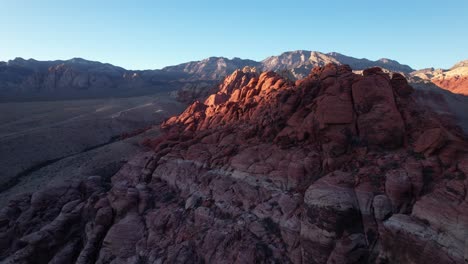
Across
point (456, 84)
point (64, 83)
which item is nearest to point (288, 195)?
point (456, 84)

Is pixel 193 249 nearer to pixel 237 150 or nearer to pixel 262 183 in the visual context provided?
pixel 262 183

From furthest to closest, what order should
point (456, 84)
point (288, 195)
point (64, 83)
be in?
point (64, 83), point (456, 84), point (288, 195)

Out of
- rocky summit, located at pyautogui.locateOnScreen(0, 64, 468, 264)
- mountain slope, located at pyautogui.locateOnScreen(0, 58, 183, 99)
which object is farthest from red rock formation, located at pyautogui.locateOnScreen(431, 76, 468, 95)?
mountain slope, located at pyautogui.locateOnScreen(0, 58, 183, 99)

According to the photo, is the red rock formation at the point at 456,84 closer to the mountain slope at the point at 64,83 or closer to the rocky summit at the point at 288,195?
the rocky summit at the point at 288,195

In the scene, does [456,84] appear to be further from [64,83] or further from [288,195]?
[64,83]

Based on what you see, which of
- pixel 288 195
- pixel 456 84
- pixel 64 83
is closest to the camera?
pixel 288 195

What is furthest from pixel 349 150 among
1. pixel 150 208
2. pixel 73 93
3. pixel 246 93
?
pixel 73 93

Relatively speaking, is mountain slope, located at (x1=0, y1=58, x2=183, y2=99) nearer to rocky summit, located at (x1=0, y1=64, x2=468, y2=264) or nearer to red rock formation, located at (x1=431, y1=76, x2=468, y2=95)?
red rock formation, located at (x1=431, y1=76, x2=468, y2=95)

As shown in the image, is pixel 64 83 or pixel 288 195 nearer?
pixel 288 195
